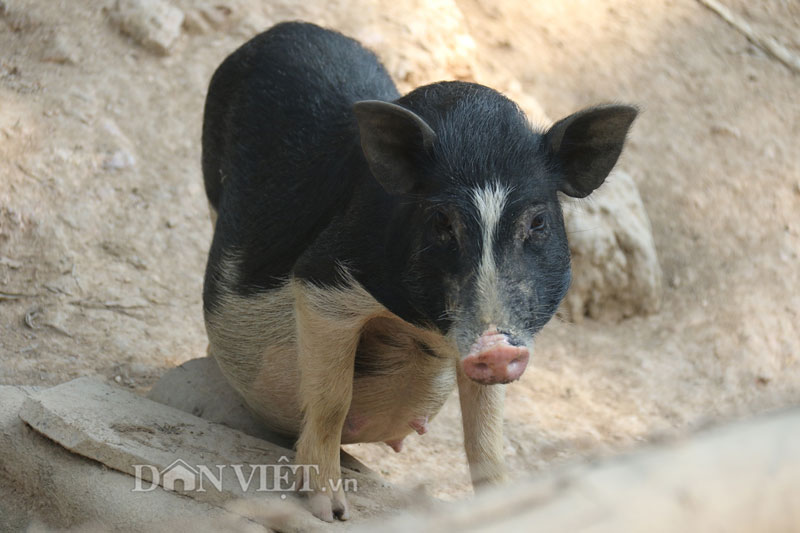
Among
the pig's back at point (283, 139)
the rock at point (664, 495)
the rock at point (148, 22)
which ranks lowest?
the rock at point (148, 22)

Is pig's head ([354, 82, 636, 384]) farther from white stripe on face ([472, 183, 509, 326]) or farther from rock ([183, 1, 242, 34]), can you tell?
rock ([183, 1, 242, 34])

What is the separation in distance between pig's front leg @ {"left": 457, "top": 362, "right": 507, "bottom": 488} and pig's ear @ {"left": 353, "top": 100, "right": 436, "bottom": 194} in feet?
2.69

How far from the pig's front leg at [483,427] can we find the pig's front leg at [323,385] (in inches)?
17.3

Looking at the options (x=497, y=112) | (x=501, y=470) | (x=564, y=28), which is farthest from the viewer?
(x=564, y=28)

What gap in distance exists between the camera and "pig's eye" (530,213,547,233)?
292cm

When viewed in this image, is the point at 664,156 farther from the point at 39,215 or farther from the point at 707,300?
the point at 39,215

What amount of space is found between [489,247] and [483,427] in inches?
37.7

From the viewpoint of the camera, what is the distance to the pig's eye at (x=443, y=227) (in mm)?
2881

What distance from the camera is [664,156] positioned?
665 centimetres

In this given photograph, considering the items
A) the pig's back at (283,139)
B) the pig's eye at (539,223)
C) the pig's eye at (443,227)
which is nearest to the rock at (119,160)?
the pig's back at (283,139)

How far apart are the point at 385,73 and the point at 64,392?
73.2 inches

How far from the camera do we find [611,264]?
19.4 ft

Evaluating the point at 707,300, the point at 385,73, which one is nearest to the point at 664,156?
the point at 707,300

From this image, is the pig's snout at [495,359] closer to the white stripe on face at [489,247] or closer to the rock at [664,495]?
the white stripe on face at [489,247]
